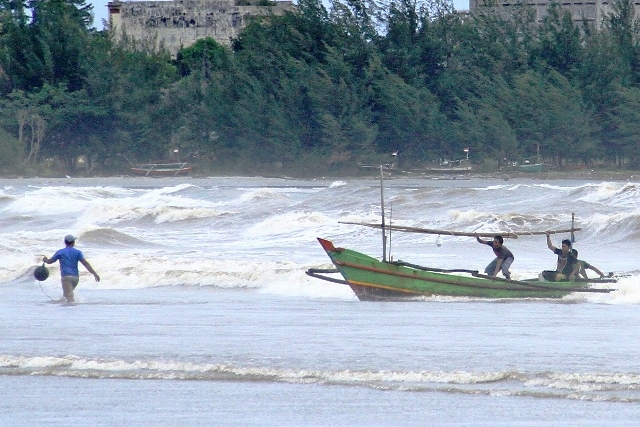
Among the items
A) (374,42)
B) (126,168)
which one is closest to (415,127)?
(374,42)

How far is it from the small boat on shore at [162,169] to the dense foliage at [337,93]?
33.6 inches

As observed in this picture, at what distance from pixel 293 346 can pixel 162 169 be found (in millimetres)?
59394

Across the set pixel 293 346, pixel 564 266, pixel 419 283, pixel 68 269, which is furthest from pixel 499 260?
pixel 293 346

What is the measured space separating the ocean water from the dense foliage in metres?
40.3

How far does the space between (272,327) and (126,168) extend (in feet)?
192

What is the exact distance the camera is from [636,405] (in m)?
10.2

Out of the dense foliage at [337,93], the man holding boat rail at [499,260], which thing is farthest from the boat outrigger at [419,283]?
the dense foliage at [337,93]

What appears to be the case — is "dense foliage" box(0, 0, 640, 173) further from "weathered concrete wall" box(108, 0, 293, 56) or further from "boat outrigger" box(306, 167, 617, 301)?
"boat outrigger" box(306, 167, 617, 301)

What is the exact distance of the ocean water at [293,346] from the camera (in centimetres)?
1035

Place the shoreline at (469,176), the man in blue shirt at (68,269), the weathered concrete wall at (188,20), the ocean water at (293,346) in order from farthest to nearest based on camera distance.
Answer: the weathered concrete wall at (188,20) < the shoreline at (469,176) < the man in blue shirt at (68,269) < the ocean water at (293,346)

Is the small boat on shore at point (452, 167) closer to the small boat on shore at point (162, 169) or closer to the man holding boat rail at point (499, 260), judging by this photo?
the small boat on shore at point (162, 169)

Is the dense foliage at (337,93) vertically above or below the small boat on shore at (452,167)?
above

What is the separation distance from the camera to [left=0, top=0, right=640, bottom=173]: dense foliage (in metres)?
67.7

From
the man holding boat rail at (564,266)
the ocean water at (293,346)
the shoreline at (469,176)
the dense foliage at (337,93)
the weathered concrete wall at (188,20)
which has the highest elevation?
the weathered concrete wall at (188,20)
